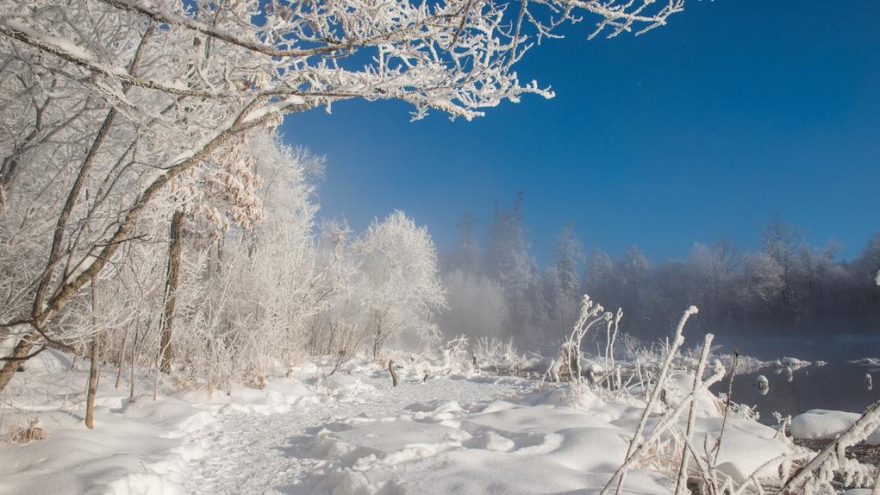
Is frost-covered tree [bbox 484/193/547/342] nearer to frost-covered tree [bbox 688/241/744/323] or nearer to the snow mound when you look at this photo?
frost-covered tree [bbox 688/241/744/323]

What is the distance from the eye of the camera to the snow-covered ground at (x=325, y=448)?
3051mm

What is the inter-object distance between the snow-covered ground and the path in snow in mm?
19

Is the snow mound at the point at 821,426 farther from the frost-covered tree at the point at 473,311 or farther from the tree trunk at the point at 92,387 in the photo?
the frost-covered tree at the point at 473,311

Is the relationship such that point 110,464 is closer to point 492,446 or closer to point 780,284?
point 492,446

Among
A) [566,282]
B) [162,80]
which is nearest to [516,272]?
[566,282]

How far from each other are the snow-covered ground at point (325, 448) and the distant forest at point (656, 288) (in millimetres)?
31754

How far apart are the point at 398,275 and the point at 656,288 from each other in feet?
104

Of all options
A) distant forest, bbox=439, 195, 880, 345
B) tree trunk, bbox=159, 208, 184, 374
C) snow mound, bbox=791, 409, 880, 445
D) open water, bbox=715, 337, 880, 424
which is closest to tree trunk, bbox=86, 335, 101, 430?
tree trunk, bbox=159, 208, 184, 374

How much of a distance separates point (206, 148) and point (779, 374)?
64.8 feet

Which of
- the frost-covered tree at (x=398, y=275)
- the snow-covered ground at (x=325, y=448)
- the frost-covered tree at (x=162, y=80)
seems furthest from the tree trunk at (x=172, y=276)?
the frost-covered tree at (x=398, y=275)

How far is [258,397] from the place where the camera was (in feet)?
24.1

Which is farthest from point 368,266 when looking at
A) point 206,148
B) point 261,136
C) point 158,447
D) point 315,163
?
point 206,148

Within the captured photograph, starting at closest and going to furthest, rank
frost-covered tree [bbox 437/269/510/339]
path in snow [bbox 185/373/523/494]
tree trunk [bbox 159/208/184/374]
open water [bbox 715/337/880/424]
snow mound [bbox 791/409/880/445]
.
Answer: path in snow [bbox 185/373/523/494] < snow mound [bbox 791/409/880/445] < tree trunk [bbox 159/208/184/374] < open water [bbox 715/337/880/424] < frost-covered tree [bbox 437/269/510/339]

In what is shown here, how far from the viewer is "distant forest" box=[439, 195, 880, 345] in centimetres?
3591
